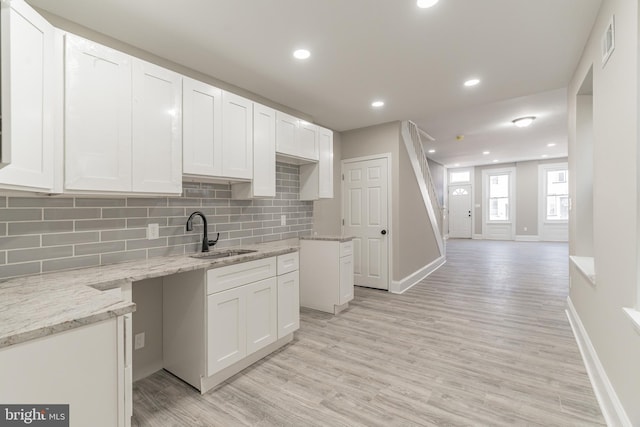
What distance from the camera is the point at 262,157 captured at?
2.93 metres

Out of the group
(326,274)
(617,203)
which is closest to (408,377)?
(326,274)

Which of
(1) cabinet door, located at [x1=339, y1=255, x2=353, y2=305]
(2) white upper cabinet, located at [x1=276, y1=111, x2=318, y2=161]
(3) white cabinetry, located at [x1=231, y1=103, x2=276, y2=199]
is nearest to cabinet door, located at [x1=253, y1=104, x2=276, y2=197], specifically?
(3) white cabinetry, located at [x1=231, y1=103, x2=276, y2=199]

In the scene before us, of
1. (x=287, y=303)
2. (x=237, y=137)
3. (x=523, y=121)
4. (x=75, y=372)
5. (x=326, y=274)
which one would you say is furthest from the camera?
(x=523, y=121)

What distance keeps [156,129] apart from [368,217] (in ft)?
11.4

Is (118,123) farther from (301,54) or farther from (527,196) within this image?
(527,196)

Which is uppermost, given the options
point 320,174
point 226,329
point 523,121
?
point 523,121

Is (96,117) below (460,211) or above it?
above

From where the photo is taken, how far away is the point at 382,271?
15.4ft

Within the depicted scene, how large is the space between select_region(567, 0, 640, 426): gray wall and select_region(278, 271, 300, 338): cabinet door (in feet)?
7.55

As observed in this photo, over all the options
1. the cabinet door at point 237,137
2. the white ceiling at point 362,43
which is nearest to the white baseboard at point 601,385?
the white ceiling at point 362,43

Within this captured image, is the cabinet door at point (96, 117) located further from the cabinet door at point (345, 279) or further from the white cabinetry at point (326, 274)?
the cabinet door at point (345, 279)

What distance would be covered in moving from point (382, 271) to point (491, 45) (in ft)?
10.8

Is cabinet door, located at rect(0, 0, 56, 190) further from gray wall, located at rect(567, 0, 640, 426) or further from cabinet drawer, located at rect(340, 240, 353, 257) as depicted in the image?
gray wall, located at rect(567, 0, 640, 426)

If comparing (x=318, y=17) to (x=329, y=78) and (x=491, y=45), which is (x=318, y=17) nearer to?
(x=329, y=78)
